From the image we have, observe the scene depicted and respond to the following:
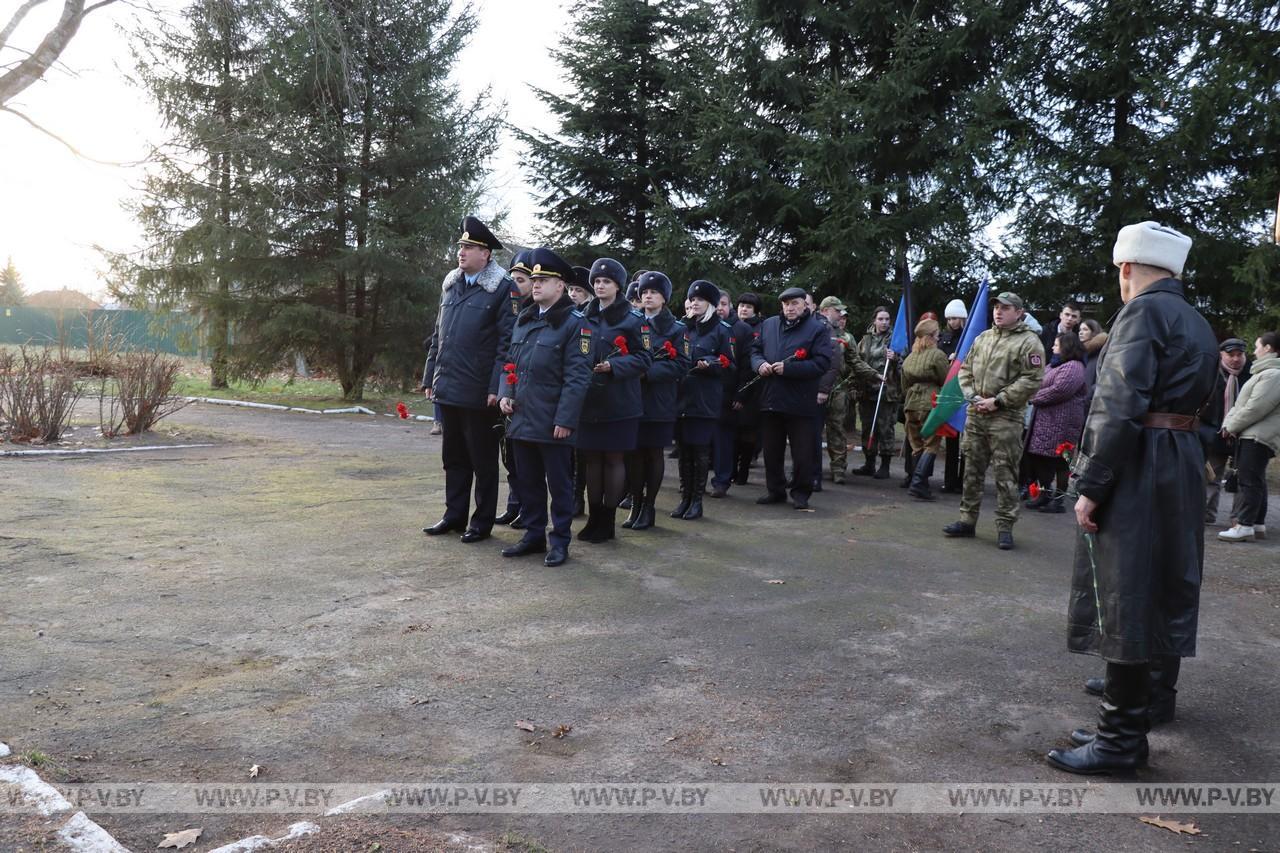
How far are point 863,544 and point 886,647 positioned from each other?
273cm

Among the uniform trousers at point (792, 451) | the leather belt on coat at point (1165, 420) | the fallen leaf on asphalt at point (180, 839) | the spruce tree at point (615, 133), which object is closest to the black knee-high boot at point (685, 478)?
the uniform trousers at point (792, 451)

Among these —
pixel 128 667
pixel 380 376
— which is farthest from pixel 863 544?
pixel 380 376

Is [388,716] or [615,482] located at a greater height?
[615,482]

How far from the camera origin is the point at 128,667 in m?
4.23

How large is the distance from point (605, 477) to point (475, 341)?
1.39 metres

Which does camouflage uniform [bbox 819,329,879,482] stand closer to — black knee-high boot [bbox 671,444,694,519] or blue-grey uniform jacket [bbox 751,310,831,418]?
blue-grey uniform jacket [bbox 751,310,831,418]

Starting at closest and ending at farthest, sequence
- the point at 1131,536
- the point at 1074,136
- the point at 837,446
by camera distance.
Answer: the point at 1131,536, the point at 837,446, the point at 1074,136

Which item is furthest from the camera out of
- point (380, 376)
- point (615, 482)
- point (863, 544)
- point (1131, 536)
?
point (380, 376)

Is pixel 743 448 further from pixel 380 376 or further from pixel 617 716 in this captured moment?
pixel 380 376

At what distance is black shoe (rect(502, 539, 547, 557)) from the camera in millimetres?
6648

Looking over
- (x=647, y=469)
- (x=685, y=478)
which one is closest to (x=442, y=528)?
(x=647, y=469)

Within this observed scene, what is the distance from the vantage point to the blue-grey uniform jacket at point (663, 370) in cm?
792

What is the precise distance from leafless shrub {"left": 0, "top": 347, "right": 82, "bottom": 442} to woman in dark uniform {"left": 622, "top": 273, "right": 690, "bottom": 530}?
299 inches

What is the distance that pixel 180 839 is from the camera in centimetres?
282
